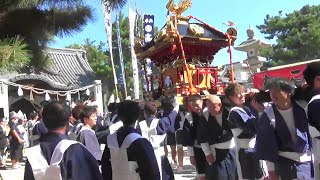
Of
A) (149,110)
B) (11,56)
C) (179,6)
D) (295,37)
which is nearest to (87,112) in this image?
(11,56)

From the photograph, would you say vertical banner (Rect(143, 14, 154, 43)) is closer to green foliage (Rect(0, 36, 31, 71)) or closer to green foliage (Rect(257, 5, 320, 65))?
green foliage (Rect(257, 5, 320, 65))

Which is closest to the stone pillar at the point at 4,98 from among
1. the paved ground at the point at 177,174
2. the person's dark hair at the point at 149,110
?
the paved ground at the point at 177,174

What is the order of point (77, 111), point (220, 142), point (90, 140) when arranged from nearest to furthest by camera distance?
point (90, 140)
point (220, 142)
point (77, 111)

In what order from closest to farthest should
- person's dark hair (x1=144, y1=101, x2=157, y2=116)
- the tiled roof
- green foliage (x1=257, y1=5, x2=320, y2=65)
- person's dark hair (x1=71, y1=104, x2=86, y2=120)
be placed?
1. person's dark hair (x1=71, y1=104, x2=86, y2=120)
2. person's dark hair (x1=144, y1=101, x2=157, y2=116)
3. green foliage (x1=257, y1=5, x2=320, y2=65)
4. the tiled roof

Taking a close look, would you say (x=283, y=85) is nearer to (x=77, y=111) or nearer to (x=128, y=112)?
(x=128, y=112)

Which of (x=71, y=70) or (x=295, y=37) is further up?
(x=295, y=37)

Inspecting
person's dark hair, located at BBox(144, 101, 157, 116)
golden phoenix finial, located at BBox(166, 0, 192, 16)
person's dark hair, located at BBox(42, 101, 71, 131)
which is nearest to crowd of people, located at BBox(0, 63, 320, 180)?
person's dark hair, located at BBox(42, 101, 71, 131)

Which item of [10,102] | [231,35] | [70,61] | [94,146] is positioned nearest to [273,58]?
[231,35]

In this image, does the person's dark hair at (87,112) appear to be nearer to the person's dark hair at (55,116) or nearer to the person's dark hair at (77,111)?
the person's dark hair at (77,111)

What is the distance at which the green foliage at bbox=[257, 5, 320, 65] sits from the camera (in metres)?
16.8

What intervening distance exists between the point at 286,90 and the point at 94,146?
1.93 meters

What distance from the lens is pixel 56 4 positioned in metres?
3.58

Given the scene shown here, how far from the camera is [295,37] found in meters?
17.4

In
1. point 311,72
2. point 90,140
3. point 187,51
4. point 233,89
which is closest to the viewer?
point 311,72
